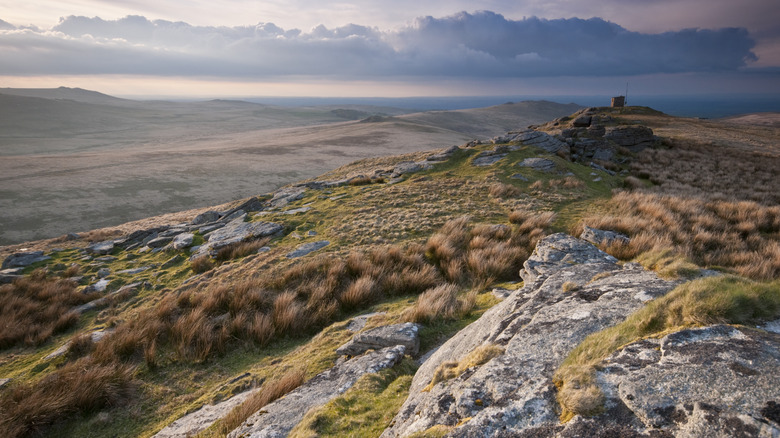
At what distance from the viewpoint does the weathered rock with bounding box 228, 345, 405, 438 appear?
3458 mm

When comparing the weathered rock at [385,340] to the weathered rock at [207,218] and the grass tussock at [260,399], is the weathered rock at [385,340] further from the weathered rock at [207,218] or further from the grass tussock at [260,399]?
the weathered rock at [207,218]

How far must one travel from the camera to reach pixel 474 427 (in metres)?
2.33

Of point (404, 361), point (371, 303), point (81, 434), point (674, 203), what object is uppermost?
point (674, 203)

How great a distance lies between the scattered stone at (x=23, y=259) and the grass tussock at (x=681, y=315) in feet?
58.0

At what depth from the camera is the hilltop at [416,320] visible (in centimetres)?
239

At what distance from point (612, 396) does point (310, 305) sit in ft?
17.8

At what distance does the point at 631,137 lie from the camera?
2805cm

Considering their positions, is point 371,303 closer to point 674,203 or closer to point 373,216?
point 373,216

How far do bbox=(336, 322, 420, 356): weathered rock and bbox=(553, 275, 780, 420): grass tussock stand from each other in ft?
7.72

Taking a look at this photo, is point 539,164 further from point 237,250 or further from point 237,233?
point 237,250

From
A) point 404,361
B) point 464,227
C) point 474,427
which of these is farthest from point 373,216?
point 474,427

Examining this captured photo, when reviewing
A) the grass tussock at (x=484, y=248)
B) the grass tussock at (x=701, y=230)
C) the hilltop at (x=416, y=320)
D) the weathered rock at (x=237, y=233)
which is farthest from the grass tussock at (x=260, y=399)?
the weathered rock at (x=237, y=233)

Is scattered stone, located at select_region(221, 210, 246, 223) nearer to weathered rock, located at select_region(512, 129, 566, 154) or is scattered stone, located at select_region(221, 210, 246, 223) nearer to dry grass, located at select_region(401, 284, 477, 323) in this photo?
dry grass, located at select_region(401, 284, 477, 323)

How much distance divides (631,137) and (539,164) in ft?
53.9
